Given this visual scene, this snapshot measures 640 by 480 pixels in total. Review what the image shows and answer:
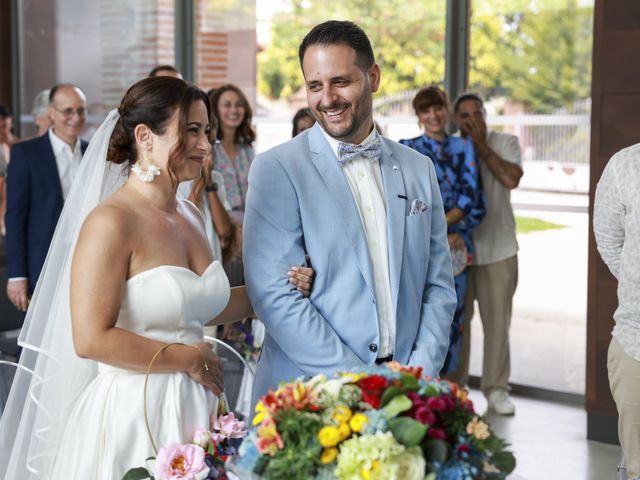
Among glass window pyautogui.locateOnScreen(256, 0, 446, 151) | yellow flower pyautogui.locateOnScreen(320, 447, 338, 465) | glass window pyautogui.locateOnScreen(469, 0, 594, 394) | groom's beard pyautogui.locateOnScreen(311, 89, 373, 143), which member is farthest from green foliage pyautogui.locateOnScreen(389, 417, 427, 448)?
glass window pyautogui.locateOnScreen(256, 0, 446, 151)

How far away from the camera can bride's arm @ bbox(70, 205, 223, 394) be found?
2463 millimetres

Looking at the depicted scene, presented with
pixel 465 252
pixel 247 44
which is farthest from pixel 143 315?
pixel 247 44

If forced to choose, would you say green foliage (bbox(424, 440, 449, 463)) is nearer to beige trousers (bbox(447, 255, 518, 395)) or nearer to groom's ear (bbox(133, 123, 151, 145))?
groom's ear (bbox(133, 123, 151, 145))

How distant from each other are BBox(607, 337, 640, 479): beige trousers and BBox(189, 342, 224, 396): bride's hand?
5.07 ft

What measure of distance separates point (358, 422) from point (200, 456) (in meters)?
0.67

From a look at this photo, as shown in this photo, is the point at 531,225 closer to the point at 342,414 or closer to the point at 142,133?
the point at 142,133

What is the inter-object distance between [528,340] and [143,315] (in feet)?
15.0

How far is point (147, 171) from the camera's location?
2666mm

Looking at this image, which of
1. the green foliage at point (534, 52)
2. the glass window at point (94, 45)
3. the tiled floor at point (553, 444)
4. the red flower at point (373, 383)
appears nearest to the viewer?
the red flower at point (373, 383)

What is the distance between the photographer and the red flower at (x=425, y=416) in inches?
70.3

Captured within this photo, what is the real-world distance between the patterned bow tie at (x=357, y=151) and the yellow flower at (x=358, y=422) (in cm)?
109

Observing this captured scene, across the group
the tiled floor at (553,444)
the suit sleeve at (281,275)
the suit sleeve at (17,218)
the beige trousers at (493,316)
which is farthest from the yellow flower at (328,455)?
the beige trousers at (493,316)

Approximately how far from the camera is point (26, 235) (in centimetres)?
548

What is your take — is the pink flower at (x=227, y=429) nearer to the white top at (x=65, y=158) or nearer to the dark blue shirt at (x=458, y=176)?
the white top at (x=65, y=158)
